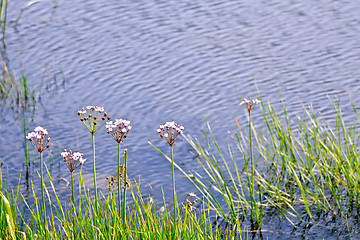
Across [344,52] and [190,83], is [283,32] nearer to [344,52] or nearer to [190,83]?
[344,52]

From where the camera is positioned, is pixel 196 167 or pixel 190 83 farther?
pixel 190 83

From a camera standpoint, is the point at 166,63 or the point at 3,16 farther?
the point at 3,16

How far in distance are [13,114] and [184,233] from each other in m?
5.02

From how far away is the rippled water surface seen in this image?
7.53 meters

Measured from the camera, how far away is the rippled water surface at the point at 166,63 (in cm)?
753

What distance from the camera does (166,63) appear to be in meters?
9.26

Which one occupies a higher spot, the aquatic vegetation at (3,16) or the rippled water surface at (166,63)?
the aquatic vegetation at (3,16)

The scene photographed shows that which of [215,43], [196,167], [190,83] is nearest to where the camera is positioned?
[196,167]

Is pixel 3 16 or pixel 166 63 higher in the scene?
pixel 3 16

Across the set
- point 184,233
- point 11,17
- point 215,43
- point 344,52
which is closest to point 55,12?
point 11,17

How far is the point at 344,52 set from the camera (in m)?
9.14

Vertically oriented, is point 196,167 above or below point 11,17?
below

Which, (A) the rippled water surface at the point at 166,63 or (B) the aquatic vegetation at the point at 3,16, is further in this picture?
(B) the aquatic vegetation at the point at 3,16

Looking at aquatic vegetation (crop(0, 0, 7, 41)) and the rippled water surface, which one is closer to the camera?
the rippled water surface
